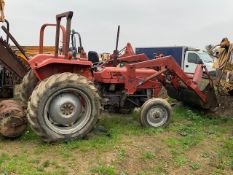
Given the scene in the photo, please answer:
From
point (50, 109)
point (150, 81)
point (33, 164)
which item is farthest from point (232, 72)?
point (33, 164)

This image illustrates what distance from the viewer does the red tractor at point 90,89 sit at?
23.1ft

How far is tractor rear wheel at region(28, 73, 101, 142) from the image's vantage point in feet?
22.7

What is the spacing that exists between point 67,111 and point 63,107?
4.4 inches

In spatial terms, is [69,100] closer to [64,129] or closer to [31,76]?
[64,129]

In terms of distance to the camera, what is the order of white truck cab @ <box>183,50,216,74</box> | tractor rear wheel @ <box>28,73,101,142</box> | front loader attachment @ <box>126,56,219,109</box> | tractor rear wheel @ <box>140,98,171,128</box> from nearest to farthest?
tractor rear wheel @ <box>28,73,101,142</box> < tractor rear wheel @ <box>140,98,171,128</box> < front loader attachment @ <box>126,56,219,109</box> < white truck cab @ <box>183,50,216,74</box>

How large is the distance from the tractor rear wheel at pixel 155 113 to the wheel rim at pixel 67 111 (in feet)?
4.72

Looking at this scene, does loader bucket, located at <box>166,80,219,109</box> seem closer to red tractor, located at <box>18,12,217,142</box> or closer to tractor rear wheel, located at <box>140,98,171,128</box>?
red tractor, located at <box>18,12,217,142</box>

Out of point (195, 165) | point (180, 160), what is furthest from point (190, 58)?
point (195, 165)

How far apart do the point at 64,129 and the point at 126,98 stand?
213 cm

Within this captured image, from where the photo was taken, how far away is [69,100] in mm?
7277

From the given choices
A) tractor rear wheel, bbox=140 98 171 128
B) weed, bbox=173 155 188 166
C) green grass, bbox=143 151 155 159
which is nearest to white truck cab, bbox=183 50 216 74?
tractor rear wheel, bbox=140 98 171 128

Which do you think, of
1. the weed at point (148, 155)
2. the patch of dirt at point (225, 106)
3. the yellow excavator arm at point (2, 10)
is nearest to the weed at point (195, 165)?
the weed at point (148, 155)

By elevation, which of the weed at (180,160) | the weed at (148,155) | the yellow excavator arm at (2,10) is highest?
the yellow excavator arm at (2,10)

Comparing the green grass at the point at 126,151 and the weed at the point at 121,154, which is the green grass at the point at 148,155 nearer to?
the green grass at the point at 126,151
